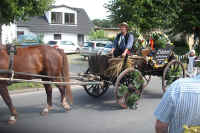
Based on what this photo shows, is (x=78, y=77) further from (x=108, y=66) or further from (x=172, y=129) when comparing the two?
(x=172, y=129)

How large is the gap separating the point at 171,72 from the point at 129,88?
72.7 inches

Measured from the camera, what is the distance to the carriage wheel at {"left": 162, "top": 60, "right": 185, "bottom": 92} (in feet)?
24.0

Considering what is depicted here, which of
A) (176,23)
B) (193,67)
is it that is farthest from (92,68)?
(176,23)

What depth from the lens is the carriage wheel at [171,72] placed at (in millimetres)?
7301

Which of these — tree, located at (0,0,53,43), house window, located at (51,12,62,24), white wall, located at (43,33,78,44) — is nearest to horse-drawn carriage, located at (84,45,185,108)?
tree, located at (0,0,53,43)

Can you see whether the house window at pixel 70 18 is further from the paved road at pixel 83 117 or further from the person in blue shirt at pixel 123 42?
the person in blue shirt at pixel 123 42

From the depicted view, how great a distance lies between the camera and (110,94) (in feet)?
26.5

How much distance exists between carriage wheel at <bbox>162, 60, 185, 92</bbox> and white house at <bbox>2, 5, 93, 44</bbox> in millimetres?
29671

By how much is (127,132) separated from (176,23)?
1918 cm

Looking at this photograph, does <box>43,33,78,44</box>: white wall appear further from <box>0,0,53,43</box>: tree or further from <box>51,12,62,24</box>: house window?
<box>0,0,53,43</box>: tree

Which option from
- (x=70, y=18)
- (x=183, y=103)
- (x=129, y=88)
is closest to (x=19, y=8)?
(x=129, y=88)

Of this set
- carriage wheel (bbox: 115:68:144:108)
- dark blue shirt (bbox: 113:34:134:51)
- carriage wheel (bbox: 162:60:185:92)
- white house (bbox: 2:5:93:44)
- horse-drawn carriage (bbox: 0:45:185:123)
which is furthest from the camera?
white house (bbox: 2:5:93:44)

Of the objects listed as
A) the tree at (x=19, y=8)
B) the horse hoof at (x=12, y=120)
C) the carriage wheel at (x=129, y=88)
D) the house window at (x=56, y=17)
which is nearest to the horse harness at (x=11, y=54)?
the horse hoof at (x=12, y=120)

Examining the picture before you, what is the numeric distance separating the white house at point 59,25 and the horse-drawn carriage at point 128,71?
29.7 meters
